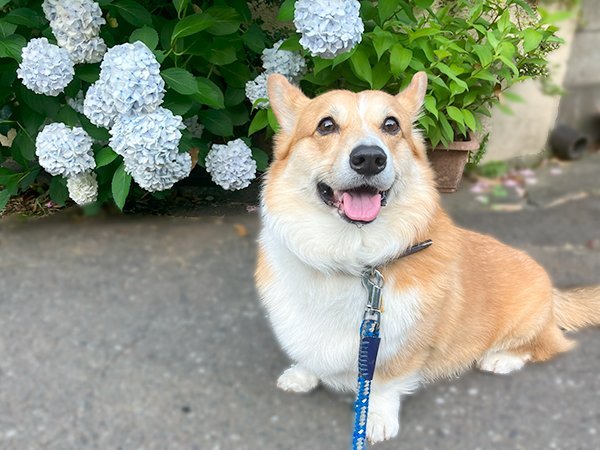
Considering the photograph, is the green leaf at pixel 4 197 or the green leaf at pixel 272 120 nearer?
the green leaf at pixel 272 120

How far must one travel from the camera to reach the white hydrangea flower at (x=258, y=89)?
123 inches

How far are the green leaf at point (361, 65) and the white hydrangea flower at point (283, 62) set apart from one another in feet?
1.09

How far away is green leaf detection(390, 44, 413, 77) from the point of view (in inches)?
112

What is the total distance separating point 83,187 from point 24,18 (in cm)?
92

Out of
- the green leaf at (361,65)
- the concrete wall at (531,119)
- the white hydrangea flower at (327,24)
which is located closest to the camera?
the white hydrangea flower at (327,24)

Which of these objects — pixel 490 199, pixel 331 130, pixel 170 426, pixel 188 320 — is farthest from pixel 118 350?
pixel 490 199

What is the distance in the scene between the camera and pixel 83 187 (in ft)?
10.4

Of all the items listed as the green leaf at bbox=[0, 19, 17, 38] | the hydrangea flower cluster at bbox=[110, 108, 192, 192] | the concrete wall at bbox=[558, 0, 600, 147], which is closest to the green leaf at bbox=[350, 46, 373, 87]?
the hydrangea flower cluster at bbox=[110, 108, 192, 192]

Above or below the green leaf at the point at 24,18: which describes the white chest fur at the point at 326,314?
below

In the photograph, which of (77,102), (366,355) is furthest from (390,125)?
(77,102)

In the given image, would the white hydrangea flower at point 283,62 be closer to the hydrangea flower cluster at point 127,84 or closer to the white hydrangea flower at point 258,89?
the white hydrangea flower at point 258,89

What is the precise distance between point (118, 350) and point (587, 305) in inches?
90.6

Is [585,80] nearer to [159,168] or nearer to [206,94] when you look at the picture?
[206,94]

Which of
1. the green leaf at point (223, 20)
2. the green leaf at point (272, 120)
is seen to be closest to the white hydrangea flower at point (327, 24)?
the green leaf at point (223, 20)
